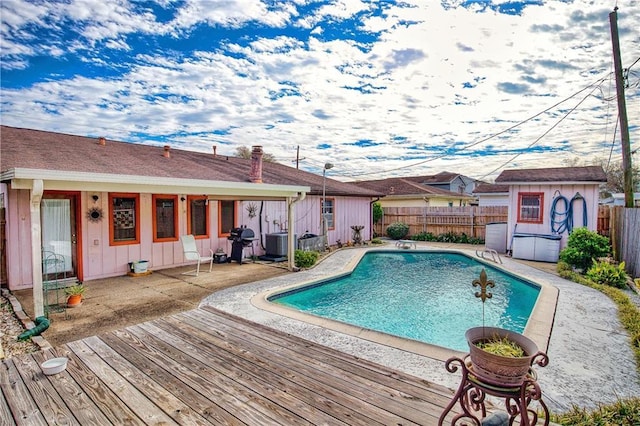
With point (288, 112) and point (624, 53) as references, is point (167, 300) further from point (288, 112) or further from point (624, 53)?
point (624, 53)

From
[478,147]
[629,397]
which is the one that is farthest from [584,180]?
[629,397]

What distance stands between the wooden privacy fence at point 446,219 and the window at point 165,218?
1092 centimetres

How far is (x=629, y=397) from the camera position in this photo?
9.80 ft

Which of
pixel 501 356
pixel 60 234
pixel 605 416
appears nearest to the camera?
pixel 501 356

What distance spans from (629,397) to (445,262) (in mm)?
8265

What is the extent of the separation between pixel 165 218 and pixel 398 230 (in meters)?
11.0

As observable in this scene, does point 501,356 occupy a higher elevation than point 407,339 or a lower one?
higher

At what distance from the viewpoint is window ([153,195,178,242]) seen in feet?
27.4

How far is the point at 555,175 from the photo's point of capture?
36.6 feet

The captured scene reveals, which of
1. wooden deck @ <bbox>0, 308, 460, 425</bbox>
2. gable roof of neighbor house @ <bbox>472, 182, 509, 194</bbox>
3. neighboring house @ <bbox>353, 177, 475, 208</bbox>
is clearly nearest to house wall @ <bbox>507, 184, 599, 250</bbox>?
neighboring house @ <bbox>353, 177, 475, 208</bbox>

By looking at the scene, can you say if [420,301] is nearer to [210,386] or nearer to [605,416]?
[605,416]

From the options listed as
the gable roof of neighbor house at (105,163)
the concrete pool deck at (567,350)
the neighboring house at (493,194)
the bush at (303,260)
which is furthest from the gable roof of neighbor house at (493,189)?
the gable roof of neighbor house at (105,163)

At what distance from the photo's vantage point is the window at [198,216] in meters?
9.07

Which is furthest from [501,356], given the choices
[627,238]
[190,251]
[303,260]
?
[627,238]
